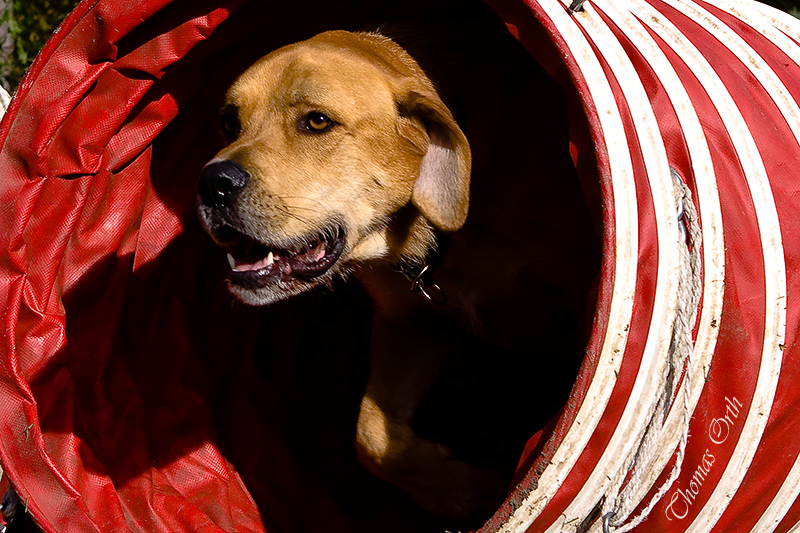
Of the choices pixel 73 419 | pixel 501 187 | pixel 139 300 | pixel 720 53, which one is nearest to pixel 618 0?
pixel 720 53

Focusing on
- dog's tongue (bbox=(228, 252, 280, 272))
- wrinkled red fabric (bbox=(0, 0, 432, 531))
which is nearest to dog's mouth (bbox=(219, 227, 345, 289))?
dog's tongue (bbox=(228, 252, 280, 272))

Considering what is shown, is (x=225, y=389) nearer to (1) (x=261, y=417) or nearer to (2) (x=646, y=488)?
(1) (x=261, y=417)

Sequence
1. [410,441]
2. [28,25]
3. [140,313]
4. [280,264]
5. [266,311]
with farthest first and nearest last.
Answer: [28,25] → [266,311] → [140,313] → [410,441] → [280,264]

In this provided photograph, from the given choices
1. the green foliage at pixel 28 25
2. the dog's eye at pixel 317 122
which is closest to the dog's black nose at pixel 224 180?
the dog's eye at pixel 317 122

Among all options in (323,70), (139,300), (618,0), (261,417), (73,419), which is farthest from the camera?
(261,417)

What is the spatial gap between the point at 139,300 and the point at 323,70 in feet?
4.78

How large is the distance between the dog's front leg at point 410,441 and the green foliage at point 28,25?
3.62 m

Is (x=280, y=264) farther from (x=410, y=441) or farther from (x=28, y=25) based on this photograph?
(x=28, y=25)

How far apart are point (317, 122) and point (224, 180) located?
358 mm

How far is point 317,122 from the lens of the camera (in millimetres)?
2955

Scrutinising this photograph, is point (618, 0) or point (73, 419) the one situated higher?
point (618, 0)

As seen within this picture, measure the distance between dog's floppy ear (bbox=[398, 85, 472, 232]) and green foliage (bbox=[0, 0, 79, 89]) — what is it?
3868 millimetres

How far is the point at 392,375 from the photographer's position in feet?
12.1

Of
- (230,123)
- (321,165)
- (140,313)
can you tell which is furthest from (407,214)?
(140,313)
